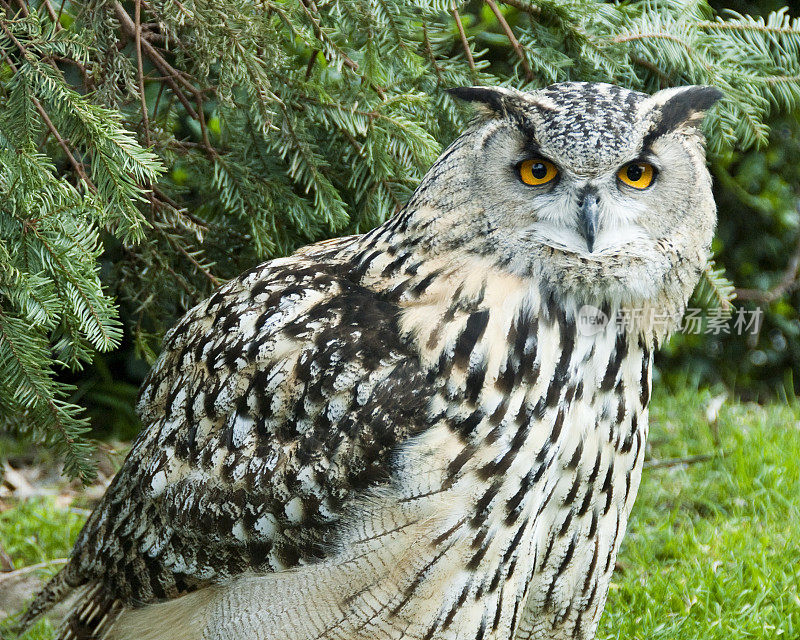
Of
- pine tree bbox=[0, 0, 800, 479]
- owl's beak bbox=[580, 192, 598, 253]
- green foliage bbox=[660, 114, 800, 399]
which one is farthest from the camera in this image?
green foliage bbox=[660, 114, 800, 399]

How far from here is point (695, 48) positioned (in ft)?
9.84

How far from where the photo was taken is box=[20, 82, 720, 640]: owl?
2043 mm

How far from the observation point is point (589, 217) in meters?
1.97

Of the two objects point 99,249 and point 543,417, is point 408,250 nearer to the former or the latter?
point 543,417

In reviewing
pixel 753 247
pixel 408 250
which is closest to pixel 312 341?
pixel 408 250

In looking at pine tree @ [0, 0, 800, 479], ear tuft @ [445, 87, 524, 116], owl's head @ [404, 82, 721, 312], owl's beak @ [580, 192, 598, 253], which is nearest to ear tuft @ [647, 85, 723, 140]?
owl's head @ [404, 82, 721, 312]

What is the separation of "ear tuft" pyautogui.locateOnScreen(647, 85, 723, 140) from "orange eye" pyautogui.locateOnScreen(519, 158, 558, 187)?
23 centimetres

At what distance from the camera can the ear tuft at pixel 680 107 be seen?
6.78 ft

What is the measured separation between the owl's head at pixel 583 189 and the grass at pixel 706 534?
1.33 metres

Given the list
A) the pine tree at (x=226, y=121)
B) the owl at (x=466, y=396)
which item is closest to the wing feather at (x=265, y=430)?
the owl at (x=466, y=396)

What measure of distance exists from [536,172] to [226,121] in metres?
1.22

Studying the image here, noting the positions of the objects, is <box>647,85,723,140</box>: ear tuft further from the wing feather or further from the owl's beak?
the wing feather

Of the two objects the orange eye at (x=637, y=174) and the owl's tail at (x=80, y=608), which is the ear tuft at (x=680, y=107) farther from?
the owl's tail at (x=80, y=608)

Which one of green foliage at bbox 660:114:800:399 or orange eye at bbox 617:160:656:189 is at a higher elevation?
orange eye at bbox 617:160:656:189
